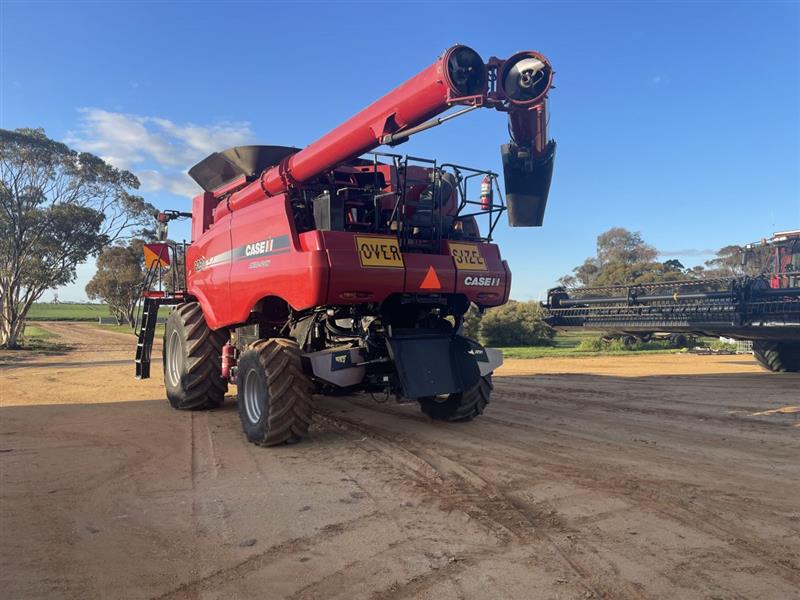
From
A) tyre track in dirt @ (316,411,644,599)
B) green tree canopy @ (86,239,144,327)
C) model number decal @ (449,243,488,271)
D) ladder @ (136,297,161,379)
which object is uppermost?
green tree canopy @ (86,239,144,327)

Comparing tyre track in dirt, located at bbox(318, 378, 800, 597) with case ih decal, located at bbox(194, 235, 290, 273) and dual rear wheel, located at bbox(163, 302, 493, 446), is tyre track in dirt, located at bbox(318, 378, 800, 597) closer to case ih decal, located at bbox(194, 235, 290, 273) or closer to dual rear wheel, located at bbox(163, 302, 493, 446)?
dual rear wheel, located at bbox(163, 302, 493, 446)

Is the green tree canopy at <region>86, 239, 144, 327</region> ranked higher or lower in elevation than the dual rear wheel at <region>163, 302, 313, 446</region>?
higher

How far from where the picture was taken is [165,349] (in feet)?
31.4

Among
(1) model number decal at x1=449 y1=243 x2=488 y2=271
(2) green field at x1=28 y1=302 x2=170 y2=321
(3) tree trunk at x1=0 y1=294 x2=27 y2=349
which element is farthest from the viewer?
(2) green field at x1=28 y1=302 x2=170 y2=321

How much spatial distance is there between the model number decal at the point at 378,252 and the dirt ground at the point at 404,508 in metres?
1.98

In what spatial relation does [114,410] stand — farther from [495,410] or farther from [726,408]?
[726,408]

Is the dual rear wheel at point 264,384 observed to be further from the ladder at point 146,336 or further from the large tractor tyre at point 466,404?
the large tractor tyre at point 466,404

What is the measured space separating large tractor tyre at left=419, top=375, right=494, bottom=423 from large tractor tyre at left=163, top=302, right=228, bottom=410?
3340 millimetres

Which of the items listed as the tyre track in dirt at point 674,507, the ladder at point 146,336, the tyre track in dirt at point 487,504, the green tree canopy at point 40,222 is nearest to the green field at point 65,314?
the green tree canopy at point 40,222

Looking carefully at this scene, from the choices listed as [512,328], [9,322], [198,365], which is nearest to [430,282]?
[198,365]

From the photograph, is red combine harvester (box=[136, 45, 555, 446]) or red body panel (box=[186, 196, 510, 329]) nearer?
red combine harvester (box=[136, 45, 555, 446])

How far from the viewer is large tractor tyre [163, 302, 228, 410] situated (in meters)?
8.41

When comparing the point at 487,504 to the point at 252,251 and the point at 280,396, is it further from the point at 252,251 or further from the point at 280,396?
the point at 252,251

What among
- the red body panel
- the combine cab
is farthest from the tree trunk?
the combine cab
